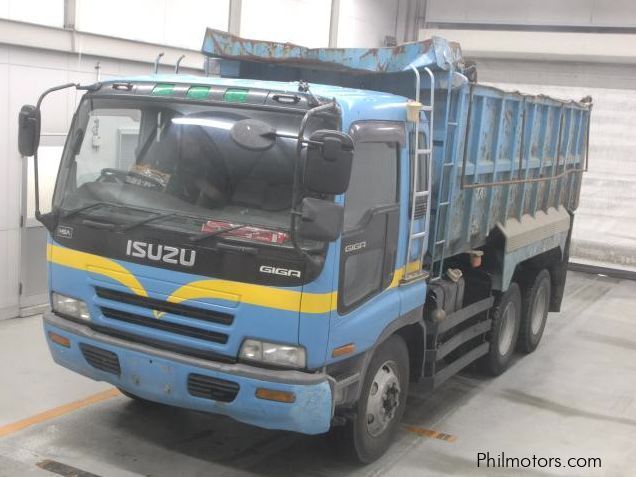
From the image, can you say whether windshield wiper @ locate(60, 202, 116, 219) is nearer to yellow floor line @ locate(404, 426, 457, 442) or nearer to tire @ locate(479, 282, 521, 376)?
yellow floor line @ locate(404, 426, 457, 442)

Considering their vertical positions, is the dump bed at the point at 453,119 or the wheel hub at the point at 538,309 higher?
the dump bed at the point at 453,119

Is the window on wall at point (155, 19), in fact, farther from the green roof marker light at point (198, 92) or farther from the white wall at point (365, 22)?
the green roof marker light at point (198, 92)

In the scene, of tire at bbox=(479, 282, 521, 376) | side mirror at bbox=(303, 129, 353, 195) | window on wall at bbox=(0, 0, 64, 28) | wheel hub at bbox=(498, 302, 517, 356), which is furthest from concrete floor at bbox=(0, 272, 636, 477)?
window on wall at bbox=(0, 0, 64, 28)

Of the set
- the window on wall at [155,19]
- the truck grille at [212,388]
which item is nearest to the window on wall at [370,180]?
the truck grille at [212,388]

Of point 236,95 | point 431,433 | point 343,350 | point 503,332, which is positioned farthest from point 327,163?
point 503,332

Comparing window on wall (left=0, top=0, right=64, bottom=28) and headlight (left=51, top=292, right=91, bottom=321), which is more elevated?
window on wall (left=0, top=0, right=64, bottom=28)

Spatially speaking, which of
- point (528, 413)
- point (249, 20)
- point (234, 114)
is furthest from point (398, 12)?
point (234, 114)

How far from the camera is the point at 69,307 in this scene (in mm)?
4660

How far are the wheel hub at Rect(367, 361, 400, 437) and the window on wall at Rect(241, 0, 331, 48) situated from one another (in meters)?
6.81

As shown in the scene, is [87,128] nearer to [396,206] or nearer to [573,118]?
[396,206]

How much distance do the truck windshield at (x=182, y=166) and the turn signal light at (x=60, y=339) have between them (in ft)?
2.58

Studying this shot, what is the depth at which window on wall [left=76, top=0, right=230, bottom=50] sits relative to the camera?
8.12 metres

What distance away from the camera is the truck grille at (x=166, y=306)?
13.7ft

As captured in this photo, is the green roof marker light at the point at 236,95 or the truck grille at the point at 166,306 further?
the green roof marker light at the point at 236,95
